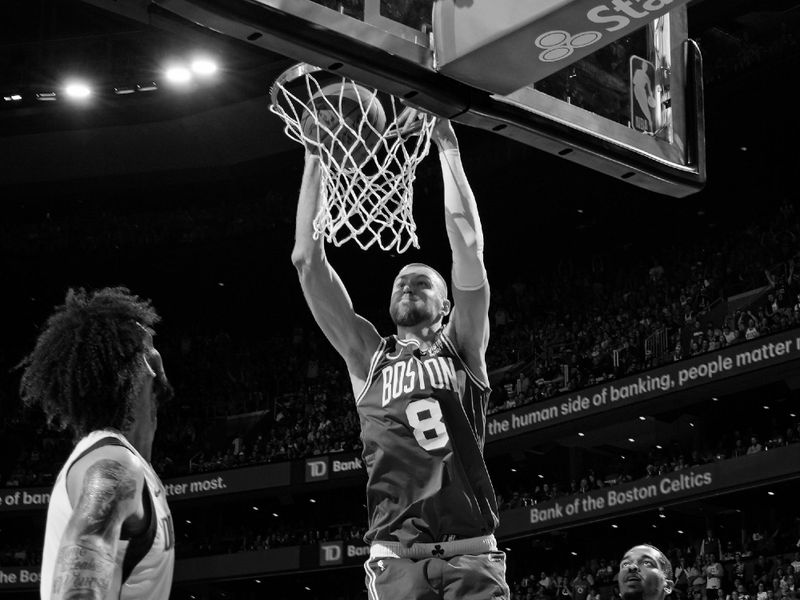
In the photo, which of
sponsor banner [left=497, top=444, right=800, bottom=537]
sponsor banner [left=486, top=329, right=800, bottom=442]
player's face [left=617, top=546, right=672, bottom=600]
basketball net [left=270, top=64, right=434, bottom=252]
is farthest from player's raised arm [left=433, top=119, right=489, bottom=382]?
sponsor banner [left=497, top=444, right=800, bottom=537]

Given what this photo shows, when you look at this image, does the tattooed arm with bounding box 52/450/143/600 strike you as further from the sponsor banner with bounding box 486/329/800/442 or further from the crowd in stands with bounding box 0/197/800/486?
the crowd in stands with bounding box 0/197/800/486

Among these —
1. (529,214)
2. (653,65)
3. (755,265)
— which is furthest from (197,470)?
(653,65)

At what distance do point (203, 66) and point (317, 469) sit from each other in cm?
792

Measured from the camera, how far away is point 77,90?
23500mm

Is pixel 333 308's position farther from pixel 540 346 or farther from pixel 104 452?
pixel 540 346

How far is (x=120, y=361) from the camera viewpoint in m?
3.03

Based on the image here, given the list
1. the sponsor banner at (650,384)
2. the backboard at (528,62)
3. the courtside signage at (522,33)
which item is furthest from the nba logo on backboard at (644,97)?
the sponsor banner at (650,384)

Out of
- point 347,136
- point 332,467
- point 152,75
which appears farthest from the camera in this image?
point 152,75

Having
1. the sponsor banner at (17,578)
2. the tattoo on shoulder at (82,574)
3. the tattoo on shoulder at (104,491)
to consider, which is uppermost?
the sponsor banner at (17,578)

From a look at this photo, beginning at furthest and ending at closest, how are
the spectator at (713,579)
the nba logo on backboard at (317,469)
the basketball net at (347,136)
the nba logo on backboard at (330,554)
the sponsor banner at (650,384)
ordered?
the nba logo on backboard at (317,469) → the nba logo on backboard at (330,554) → the sponsor banner at (650,384) → the spectator at (713,579) → the basketball net at (347,136)

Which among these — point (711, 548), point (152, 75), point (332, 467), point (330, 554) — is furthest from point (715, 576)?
point (152, 75)

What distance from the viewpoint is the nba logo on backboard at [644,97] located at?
4.99 m

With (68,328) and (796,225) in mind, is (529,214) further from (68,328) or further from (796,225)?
(68,328)

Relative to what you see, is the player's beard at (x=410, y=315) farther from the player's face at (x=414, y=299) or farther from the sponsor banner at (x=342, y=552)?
the sponsor banner at (x=342, y=552)
